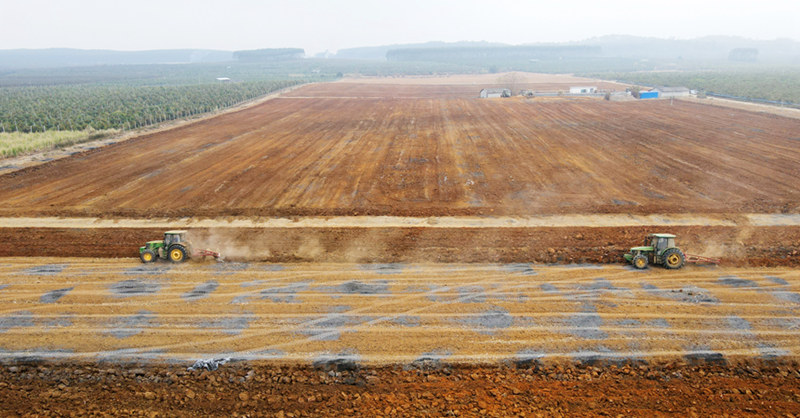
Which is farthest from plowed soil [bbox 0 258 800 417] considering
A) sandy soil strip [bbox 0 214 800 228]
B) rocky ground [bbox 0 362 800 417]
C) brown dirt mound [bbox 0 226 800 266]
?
sandy soil strip [bbox 0 214 800 228]

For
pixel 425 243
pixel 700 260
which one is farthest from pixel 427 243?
pixel 700 260

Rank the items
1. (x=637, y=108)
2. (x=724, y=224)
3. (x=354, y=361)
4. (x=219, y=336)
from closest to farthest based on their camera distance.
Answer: (x=354, y=361)
(x=219, y=336)
(x=724, y=224)
(x=637, y=108)

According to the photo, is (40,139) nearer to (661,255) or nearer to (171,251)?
(171,251)

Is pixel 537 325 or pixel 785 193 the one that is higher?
pixel 785 193

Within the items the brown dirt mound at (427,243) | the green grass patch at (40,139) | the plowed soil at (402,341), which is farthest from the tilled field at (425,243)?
the green grass patch at (40,139)

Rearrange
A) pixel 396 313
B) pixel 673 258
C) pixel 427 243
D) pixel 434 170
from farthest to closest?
1. pixel 434 170
2. pixel 427 243
3. pixel 673 258
4. pixel 396 313

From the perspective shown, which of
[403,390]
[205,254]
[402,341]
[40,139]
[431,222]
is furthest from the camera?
[40,139]

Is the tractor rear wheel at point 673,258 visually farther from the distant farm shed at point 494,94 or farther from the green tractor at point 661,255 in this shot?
the distant farm shed at point 494,94

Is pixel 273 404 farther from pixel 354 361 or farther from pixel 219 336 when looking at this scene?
pixel 219 336

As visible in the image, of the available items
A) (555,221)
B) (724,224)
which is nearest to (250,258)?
(555,221)
